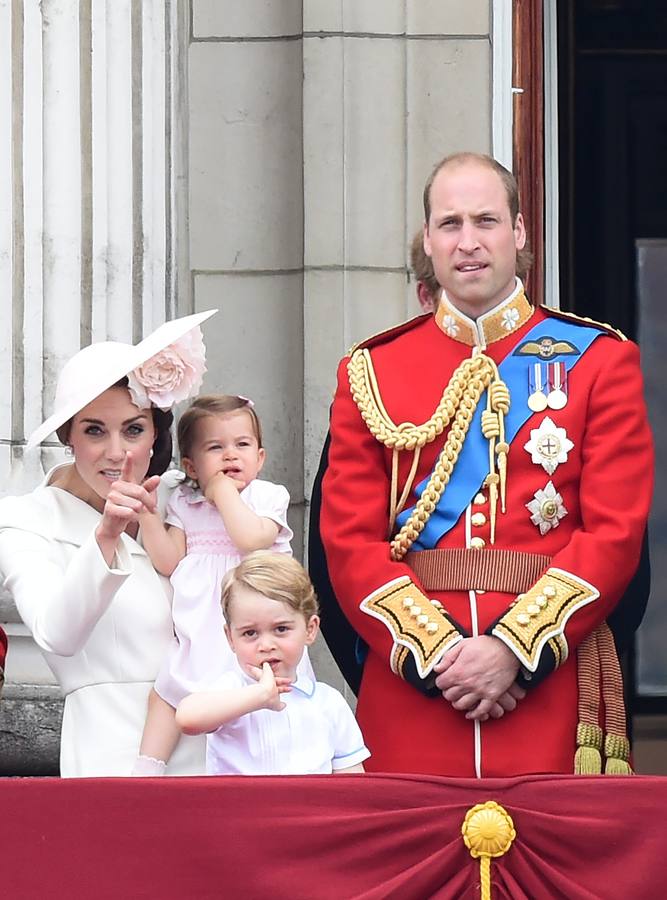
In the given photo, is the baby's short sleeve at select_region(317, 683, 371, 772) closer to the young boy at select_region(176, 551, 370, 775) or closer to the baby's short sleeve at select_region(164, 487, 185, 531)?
the young boy at select_region(176, 551, 370, 775)

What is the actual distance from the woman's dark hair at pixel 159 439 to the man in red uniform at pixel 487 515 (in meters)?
0.30

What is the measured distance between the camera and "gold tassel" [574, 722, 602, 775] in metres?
3.80

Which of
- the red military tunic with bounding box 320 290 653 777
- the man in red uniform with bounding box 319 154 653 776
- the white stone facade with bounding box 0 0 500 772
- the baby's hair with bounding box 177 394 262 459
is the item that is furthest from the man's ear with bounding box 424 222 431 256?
the white stone facade with bounding box 0 0 500 772

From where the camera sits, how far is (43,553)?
3848 mm

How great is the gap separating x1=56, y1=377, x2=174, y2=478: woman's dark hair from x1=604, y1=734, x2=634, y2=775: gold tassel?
37.3 inches

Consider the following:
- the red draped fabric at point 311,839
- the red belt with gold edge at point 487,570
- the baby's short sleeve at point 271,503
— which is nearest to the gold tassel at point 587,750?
the red belt with gold edge at point 487,570

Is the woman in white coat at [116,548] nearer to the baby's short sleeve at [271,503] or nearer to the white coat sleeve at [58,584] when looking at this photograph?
the white coat sleeve at [58,584]

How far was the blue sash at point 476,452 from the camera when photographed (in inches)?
153

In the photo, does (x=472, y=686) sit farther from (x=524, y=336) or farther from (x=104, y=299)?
(x=104, y=299)

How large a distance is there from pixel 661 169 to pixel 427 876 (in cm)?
432

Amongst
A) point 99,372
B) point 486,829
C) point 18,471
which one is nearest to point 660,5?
point 18,471

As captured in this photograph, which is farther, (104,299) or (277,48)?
(277,48)

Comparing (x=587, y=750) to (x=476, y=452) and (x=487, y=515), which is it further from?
(x=476, y=452)

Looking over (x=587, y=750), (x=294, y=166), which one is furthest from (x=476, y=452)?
(x=294, y=166)
